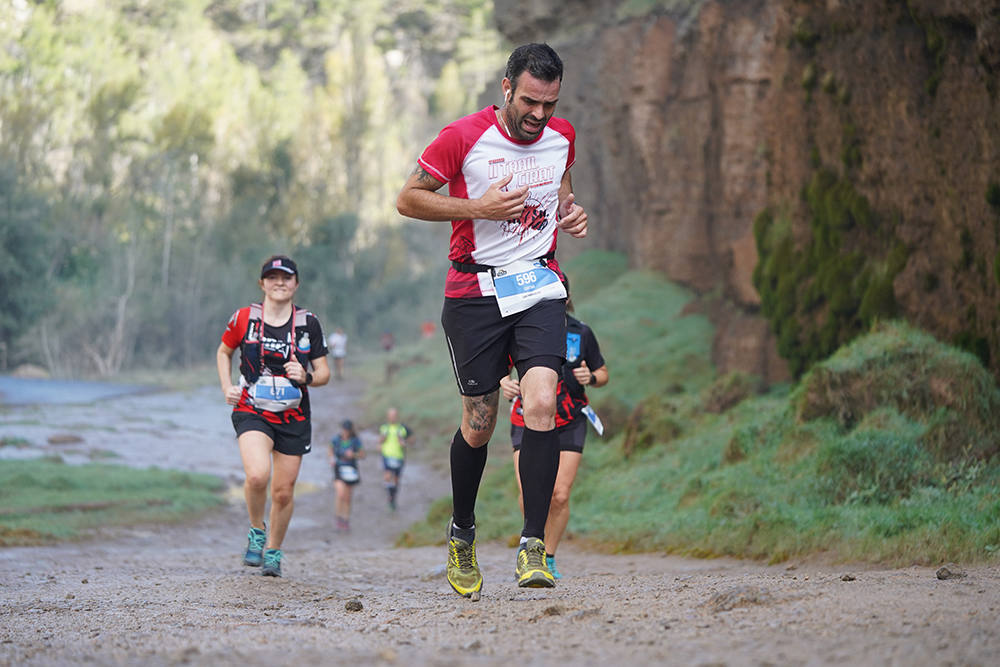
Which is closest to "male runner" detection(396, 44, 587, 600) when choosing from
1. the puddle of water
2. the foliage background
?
the puddle of water

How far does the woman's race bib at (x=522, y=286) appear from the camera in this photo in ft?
18.5

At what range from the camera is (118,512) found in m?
15.3

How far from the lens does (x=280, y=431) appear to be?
812cm

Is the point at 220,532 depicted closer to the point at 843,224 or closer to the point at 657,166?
the point at 843,224

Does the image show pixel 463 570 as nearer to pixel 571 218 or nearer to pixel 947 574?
pixel 571 218

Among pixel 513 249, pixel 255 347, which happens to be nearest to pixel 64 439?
pixel 255 347

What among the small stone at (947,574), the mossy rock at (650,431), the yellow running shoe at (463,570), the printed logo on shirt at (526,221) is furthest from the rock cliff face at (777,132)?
the yellow running shoe at (463,570)

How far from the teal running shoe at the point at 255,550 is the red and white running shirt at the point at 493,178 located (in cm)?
321

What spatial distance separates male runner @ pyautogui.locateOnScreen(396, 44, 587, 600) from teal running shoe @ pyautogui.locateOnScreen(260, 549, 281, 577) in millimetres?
2563

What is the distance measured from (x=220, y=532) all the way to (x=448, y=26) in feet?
209

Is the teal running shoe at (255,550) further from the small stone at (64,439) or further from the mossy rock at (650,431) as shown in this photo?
the small stone at (64,439)

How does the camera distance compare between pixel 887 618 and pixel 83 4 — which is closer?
pixel 887 618

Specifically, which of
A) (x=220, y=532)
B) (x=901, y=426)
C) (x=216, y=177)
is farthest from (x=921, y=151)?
(x=216, y=177)

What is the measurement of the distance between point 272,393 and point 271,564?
45.2 inches
